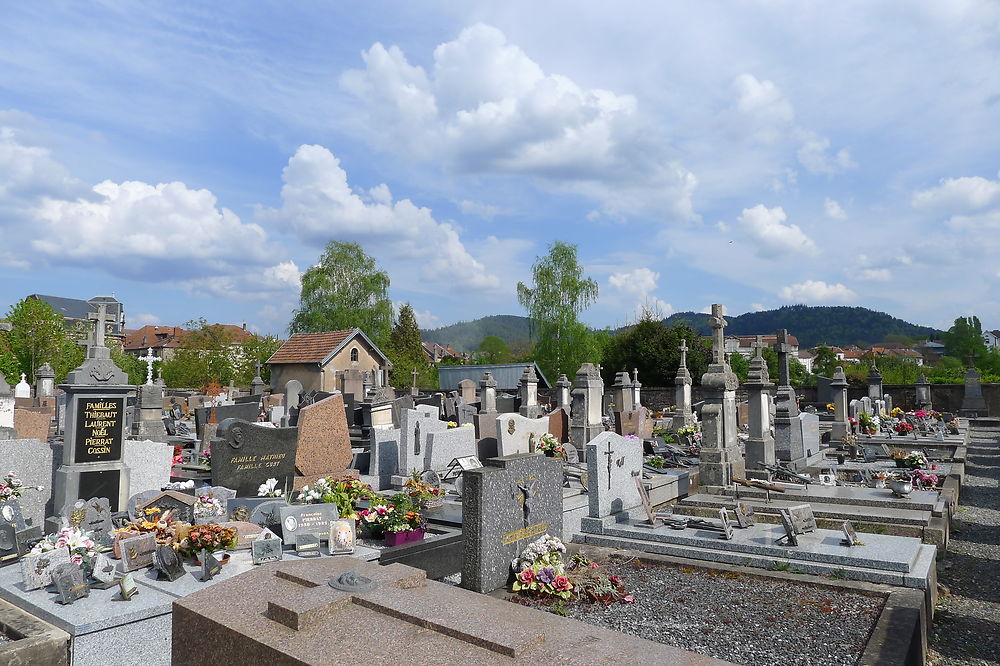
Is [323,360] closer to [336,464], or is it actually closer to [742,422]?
[742,422]

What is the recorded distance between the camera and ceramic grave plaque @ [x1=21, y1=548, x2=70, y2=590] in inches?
196

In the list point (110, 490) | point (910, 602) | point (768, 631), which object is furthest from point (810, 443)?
point (110, 490)

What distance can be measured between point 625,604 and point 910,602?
2.44 meters

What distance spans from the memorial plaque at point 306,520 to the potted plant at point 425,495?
1.59 m

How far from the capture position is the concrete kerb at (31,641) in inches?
153

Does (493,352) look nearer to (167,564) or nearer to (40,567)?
(167,564)

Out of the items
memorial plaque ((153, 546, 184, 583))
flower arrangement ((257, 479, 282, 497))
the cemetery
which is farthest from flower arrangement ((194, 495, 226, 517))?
memorial plaque ((153, 546, 184, 583))

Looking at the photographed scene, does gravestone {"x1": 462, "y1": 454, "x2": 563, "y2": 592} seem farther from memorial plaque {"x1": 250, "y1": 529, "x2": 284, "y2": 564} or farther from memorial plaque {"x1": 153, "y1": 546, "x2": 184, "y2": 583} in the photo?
memorial plaque {"x1": 153, "y1": 546, "x2": 184, "y2": 583}

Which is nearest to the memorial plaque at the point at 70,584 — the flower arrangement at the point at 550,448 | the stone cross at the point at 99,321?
the stone cross at the point at 99,321

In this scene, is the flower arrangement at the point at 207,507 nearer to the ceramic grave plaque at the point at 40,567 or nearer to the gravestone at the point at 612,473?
the ceramic grave plaque at the point at 40,567

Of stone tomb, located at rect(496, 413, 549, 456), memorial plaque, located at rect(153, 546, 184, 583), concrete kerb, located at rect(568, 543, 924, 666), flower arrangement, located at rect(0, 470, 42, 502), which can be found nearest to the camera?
concrete kerb, located at rect(568, 543, 924, 666)

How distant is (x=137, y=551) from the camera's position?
558 cm

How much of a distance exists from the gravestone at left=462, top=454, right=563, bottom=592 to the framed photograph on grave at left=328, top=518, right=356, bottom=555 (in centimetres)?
129

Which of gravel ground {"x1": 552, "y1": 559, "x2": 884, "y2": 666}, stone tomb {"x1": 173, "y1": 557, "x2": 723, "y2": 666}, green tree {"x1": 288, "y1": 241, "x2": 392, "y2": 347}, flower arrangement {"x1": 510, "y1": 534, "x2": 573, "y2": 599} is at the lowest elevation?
gravel ground {"x1": 552, "y1": 559, "x2": 884, "y2": 666}
